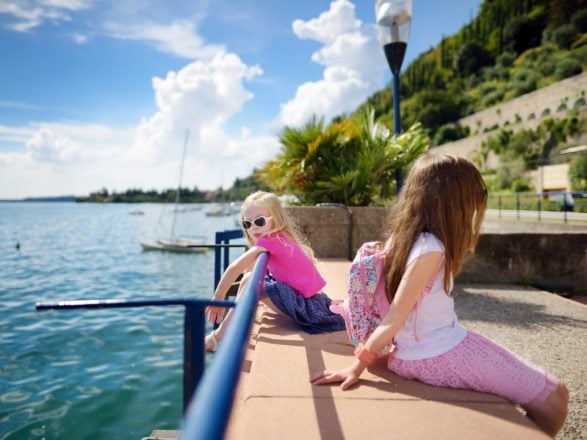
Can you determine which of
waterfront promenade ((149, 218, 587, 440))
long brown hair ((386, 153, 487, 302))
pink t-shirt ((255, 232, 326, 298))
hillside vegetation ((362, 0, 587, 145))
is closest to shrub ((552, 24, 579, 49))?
hillside vegetation ((362, 0, 587, 145))

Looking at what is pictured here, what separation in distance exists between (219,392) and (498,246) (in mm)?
7081

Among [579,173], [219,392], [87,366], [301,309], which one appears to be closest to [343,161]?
[301,309]

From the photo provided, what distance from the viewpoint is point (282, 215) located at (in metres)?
3.20

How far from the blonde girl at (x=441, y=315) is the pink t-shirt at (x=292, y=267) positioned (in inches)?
44.7

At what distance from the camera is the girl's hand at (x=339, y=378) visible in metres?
1.87

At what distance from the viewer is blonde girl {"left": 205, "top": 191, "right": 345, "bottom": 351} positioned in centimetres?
300

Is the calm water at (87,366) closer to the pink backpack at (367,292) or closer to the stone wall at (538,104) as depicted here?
the pink backpack at (367,292)

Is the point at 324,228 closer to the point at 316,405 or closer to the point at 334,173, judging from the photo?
the point at 334,173

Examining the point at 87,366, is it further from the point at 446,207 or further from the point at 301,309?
the point at 446,207

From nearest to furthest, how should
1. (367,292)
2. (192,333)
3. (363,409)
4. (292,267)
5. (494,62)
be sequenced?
1. (192,333)
2. (363,409)
3. (367,292)
4. (292,267)
5. (494,62)

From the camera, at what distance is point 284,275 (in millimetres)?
3123

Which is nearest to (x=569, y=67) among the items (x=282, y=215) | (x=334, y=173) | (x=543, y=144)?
(x=543, y=144)

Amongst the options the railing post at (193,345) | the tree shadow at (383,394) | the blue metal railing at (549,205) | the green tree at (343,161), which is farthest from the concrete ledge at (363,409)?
the blue metal railing at (549,205)

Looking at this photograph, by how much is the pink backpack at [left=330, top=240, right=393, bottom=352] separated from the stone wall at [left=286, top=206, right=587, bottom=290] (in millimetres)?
4258
